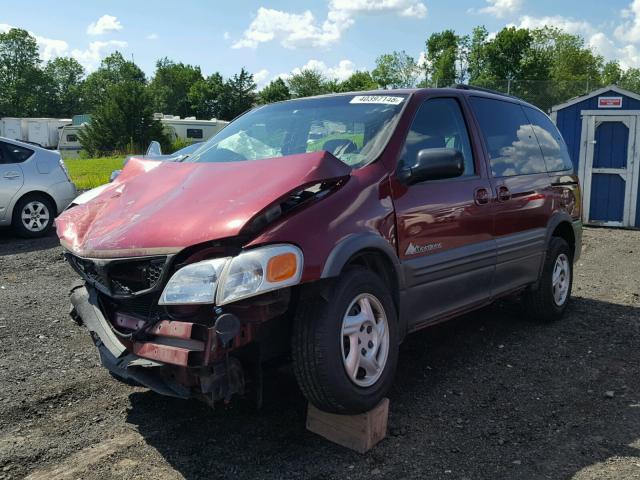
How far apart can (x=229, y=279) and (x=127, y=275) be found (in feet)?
2.09

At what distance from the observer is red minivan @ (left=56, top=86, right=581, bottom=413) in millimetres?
2822

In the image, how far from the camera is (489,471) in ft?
9.91

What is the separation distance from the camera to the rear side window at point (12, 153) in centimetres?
969

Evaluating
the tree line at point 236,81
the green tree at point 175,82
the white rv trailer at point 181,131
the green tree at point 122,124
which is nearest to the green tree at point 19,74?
the tree line at point 236,81

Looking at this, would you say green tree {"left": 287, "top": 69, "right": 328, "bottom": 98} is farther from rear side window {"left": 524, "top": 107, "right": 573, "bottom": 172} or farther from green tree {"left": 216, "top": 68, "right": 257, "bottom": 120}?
rear side window {"left": 524, "top": 107, "right": 573, "bottom": 172}

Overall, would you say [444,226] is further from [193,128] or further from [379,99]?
[193,128]

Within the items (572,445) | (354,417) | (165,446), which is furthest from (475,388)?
(165,446)

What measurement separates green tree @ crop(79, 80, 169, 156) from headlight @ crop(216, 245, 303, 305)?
41.8 meters

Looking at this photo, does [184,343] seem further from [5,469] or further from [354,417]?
[5,469]

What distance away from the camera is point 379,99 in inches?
161

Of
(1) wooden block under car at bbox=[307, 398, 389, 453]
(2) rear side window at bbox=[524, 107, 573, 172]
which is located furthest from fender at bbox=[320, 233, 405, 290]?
(2) rear side window at bbox=[524, 107, 573, 172]

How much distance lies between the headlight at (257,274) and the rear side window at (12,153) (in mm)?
8378

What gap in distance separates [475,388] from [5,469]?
A: 9.10 feet

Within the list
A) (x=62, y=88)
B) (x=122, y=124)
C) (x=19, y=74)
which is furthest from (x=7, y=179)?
(x=62, y=88)
